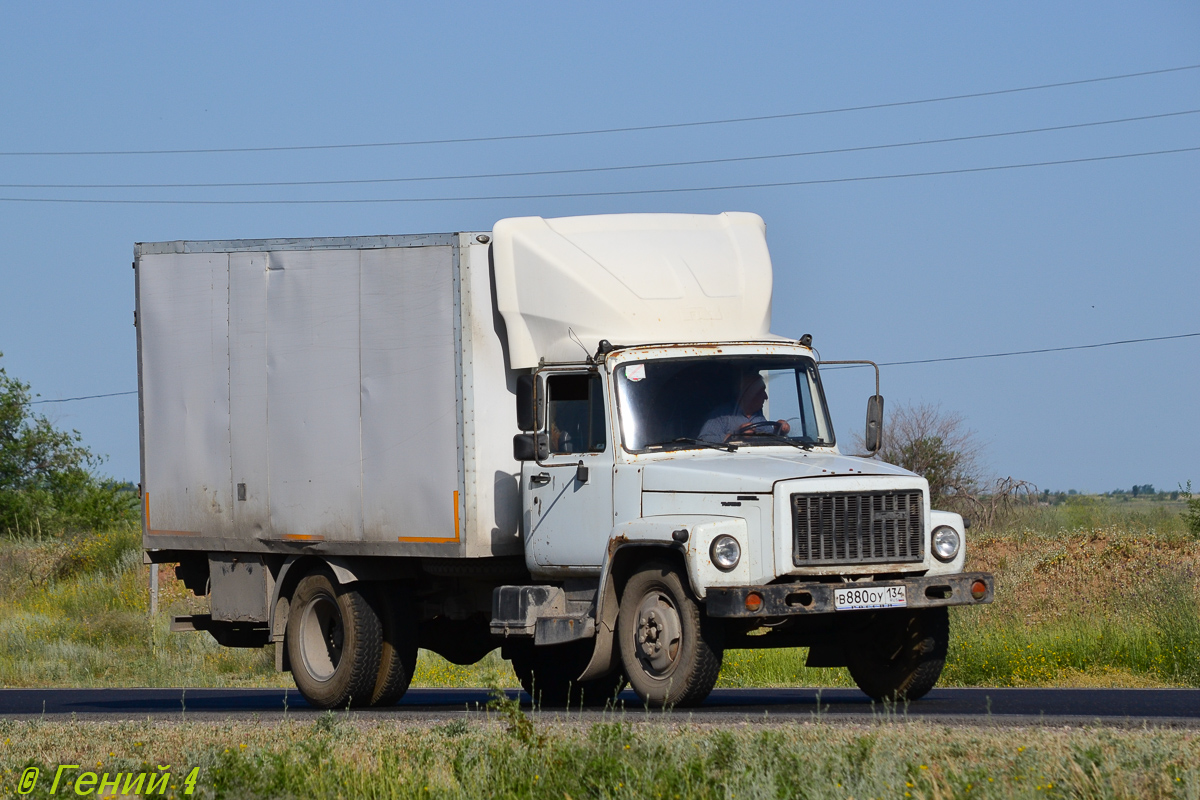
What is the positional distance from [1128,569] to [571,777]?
2236cm

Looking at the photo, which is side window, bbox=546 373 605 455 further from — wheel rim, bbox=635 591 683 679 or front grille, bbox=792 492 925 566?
front grille, bbox=792 492 925 566

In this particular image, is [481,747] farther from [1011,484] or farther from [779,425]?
[1011,484]

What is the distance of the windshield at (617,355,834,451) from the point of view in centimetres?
1193

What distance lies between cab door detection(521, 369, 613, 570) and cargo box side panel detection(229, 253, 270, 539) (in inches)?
104

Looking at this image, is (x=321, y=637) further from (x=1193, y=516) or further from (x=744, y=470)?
(x=1193, y=516)

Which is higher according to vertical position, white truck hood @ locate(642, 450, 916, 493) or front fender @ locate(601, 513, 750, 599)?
white truck hood @ locate(642, 450, 916, 493)

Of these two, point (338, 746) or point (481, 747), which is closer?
point (481, 747)

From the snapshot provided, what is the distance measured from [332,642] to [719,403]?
4171mm

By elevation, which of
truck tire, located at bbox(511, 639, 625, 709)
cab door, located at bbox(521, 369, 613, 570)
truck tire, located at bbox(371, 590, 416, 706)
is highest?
cab door, located at bbox(521, 369, 613, 570)

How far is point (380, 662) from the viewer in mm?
13523

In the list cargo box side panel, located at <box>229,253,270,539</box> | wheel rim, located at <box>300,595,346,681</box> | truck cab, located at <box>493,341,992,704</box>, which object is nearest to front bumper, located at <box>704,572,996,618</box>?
truck cab, located at <box>493,341,992,704</box>

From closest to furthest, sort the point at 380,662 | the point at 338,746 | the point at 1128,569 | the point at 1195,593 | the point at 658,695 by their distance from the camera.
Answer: the point at 338,746
the point at 658,695
the point at 380,662
the point at 1195,593
the point at 1128,569

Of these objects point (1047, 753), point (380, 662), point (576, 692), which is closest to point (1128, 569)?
point (576, 692)

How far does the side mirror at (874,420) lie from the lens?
12.8 metres
